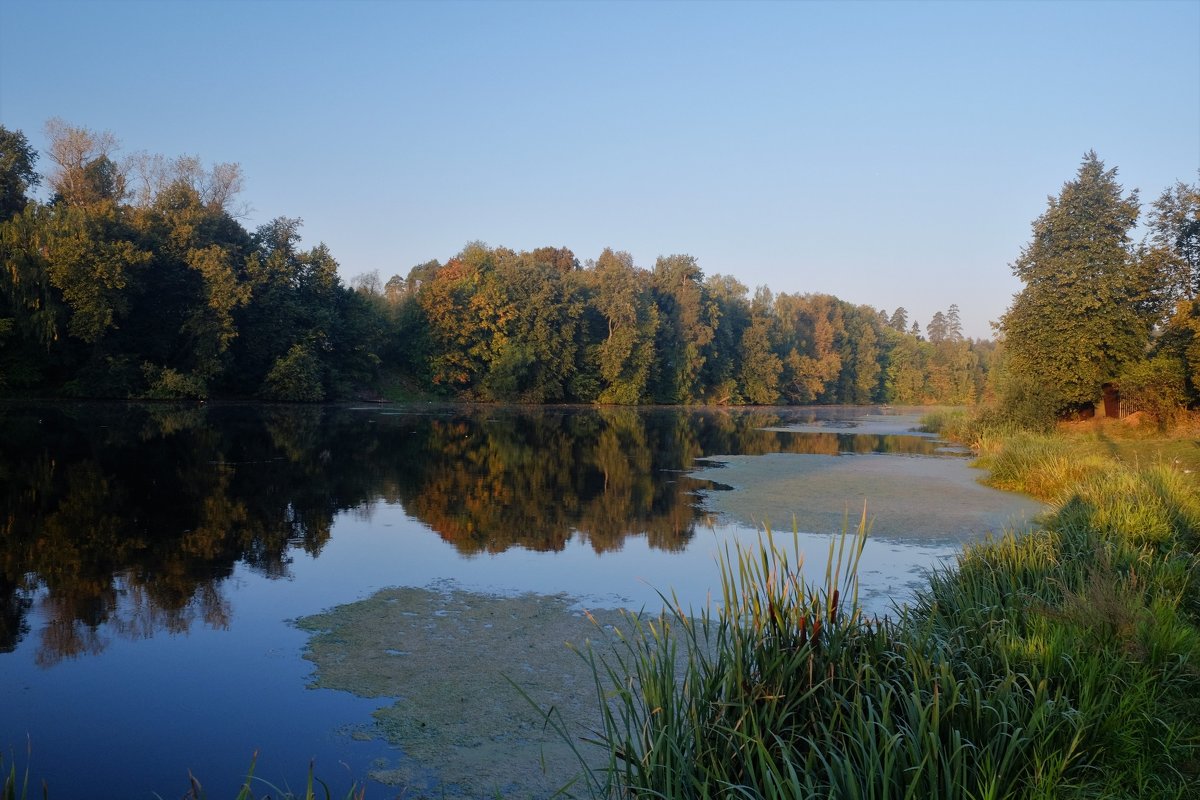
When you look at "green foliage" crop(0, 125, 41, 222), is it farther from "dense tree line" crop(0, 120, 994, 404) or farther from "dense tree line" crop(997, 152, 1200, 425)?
"dense tree line" crop(997, 152, 1200, 425)

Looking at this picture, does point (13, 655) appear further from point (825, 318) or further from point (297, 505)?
point (825, 318)

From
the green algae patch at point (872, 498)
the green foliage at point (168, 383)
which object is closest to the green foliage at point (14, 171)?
the green foliage at point (168, 383)

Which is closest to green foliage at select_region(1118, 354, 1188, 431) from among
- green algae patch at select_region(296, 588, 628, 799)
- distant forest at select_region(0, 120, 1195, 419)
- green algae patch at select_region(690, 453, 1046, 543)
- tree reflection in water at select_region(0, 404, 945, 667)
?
green algae patch at select_region(690, 453, 1046, 543)

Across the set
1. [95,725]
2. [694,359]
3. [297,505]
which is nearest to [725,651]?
[95,725]

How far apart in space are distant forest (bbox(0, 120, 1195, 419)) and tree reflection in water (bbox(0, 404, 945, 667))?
7.54 metres

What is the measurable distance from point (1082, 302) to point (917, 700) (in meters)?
28.7

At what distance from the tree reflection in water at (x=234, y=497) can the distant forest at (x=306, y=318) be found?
7536 millimetres

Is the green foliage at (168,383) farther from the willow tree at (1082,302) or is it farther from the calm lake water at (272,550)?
the willow tree at (1082,302)

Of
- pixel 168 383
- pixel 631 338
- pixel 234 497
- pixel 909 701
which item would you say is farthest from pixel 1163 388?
pixel 631 338

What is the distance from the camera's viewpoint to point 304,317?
47.1m

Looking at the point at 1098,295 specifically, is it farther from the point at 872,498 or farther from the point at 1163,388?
the point at 872,498

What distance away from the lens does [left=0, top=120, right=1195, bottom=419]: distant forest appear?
36.5 metres

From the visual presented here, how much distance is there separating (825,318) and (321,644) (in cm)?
8920

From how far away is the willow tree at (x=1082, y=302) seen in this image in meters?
28.0
